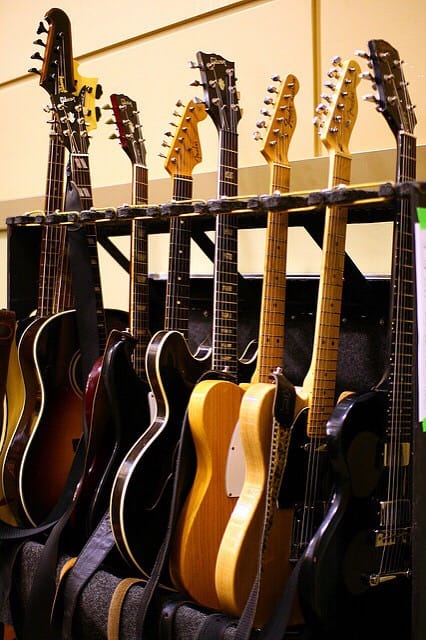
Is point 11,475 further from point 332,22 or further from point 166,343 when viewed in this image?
point 332,22

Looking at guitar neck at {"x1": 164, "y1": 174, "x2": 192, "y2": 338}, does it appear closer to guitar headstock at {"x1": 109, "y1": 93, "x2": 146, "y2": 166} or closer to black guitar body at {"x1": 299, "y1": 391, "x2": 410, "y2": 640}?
guitar headstock at {"x1": 109, "y1": 93, "x2": 146, "y2": 166}

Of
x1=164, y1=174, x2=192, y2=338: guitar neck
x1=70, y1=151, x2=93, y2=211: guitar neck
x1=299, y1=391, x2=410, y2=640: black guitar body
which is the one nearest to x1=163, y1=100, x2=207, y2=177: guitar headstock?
x1=164, y1=174, x2=192, y2=338: guitar neck

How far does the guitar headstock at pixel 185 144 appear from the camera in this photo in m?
1.59

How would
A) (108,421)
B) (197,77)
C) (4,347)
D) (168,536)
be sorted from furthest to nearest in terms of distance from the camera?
(197,77)
(4,347)
(108,421)
(168,536)

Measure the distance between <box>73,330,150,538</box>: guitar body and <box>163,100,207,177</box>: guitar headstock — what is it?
36 centimetres

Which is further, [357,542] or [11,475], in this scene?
[11,475]

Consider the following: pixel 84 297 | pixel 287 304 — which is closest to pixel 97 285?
pixel 84 297

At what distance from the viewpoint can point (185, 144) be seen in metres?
1.60

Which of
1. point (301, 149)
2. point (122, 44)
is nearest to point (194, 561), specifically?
point (301, 149)

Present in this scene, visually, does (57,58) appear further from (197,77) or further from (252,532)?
(252,532)

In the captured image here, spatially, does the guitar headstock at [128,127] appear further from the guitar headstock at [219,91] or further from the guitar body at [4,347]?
the guitar body at [4,347]

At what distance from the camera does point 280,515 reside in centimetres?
126

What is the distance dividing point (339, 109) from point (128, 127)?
51 centimetres

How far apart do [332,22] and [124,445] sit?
1061 millimetres
